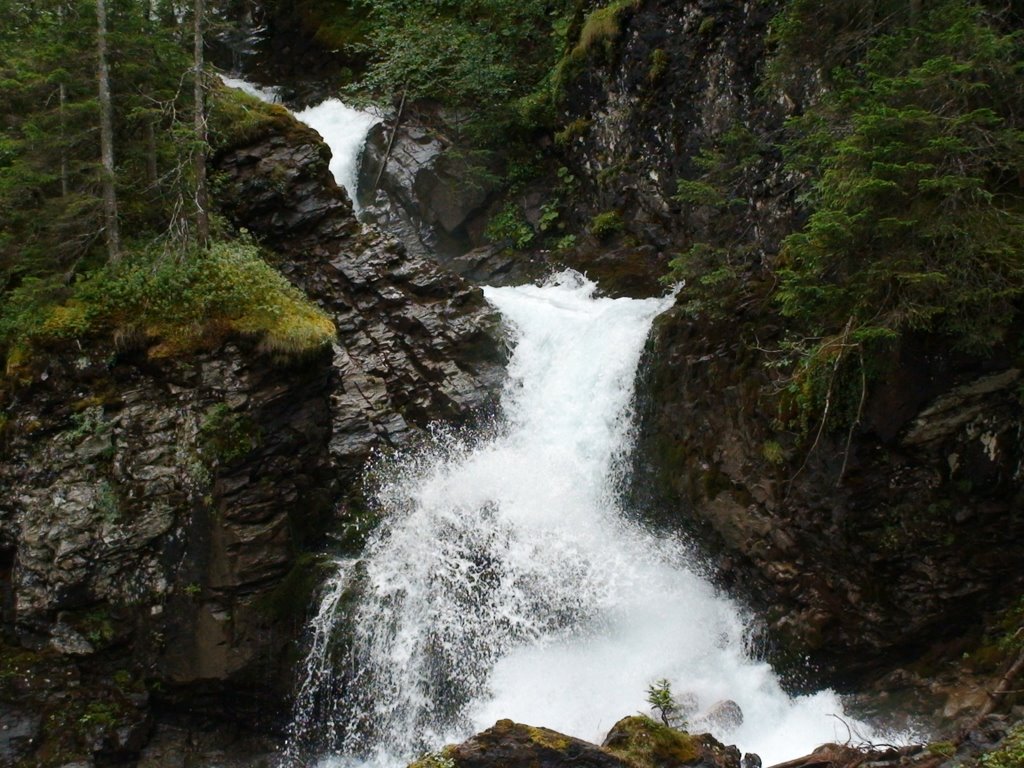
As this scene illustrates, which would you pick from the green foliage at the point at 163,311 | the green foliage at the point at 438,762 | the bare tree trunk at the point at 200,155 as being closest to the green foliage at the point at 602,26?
the bare tree trunk at the point at 200,155

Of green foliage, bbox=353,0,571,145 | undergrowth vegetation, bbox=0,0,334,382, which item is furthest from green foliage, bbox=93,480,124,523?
green foliage, bbox=353,0,571,145

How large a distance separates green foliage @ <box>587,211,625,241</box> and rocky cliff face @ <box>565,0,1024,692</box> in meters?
2.03

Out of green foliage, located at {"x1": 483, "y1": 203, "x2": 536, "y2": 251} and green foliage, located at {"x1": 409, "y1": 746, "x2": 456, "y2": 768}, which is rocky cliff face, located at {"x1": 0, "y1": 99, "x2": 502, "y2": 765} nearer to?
green foliage, located at {"x1": 409, "y1": 746, "x2": 456, "y2": 768}

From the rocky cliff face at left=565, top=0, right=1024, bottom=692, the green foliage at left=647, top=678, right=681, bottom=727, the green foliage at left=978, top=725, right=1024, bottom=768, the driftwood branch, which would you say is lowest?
the green foliage at left=978, top=725, right=1024, bottom=768

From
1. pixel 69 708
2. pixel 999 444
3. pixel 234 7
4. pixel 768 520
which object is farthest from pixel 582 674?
pixel 234 7

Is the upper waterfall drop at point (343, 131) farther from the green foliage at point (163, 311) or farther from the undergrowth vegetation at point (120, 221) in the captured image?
the green foliage at point (163, 311)

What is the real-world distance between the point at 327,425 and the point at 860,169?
825 cm

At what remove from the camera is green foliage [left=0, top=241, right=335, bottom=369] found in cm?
1115

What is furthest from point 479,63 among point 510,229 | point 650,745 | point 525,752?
point 525,752

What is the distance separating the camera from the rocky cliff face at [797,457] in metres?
8.52

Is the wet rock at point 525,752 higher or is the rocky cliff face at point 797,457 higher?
the rocky cliff face at point 797,457

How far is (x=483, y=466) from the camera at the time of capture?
13.0 meters

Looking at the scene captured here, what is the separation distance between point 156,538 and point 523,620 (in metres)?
5.20

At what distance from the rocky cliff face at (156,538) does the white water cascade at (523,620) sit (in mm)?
870
